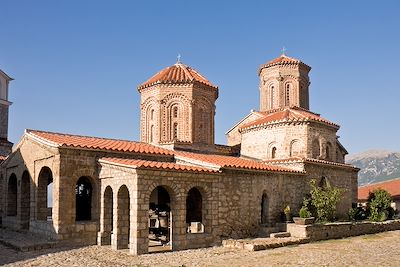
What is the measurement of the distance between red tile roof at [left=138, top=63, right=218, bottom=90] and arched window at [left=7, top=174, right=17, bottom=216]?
7959mm

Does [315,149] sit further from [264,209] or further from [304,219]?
[304,219]

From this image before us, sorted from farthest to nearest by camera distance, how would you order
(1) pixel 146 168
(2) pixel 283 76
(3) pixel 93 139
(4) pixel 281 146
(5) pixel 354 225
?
(2) pixel 283 76
(4) pixel 281 146
(5) pixel 354 225
(3) pixel 93 139
(1) pixel 146 168

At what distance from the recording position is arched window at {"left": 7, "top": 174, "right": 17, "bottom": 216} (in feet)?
62.8

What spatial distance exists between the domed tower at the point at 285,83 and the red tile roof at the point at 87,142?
33.0 feet

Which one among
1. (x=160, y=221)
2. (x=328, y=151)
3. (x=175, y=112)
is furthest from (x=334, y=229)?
(x=175, y=112)

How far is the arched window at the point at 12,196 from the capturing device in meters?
19.1

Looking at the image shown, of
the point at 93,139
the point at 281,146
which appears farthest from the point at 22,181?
the point at 281,146

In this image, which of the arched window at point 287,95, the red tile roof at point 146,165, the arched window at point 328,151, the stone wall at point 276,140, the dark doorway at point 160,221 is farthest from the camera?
the arched window at point 287,95

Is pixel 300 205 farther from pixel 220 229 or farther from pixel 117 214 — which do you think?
pixel 117 214

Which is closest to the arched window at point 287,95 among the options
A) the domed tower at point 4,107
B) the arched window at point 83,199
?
the arched window at point 83,199

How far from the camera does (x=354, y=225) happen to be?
61.5 feet

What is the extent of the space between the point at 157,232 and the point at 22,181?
634 cm

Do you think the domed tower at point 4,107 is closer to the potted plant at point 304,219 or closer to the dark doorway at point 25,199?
the dark doorway at point 25,199

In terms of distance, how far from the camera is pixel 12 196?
19.2m
